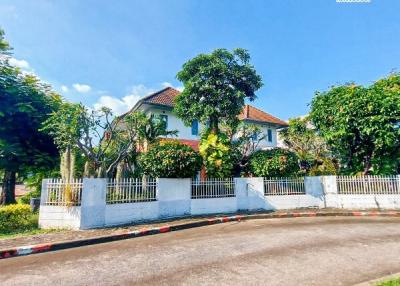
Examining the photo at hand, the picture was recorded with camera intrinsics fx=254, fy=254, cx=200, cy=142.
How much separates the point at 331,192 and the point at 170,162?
350 inches

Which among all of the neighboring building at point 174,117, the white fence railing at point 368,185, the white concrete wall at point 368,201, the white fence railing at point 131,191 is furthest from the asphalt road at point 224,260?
the neighboring building at point 174,117

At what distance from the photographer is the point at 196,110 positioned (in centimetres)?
1338

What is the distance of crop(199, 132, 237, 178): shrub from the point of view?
1269cm

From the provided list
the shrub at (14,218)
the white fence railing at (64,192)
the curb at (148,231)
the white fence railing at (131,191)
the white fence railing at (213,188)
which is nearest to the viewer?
the curb at (148,231)

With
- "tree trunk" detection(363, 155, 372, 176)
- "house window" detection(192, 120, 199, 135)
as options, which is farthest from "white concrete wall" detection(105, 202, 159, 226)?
"tree trunk" detection(363, 155, 372, 176)

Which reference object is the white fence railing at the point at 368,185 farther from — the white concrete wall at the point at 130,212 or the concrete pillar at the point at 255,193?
the white concrete wall at the point at 130,212

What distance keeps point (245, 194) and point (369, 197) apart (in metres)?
6.39

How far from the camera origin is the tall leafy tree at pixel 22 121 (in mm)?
11141

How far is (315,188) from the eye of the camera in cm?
1367

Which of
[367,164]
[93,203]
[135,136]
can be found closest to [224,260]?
[93,203]

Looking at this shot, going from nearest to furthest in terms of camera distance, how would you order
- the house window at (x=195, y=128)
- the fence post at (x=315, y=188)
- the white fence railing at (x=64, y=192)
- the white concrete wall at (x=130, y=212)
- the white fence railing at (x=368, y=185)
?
the white fence railing at (x=64, y=192)
the white concrete wall at (x=130, y=212)
the white fence railing at (x=368, y=185)
the fence post at (x=315, y=188)
the house window at (x=195, y=128)

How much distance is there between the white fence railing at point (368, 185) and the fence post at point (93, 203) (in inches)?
455

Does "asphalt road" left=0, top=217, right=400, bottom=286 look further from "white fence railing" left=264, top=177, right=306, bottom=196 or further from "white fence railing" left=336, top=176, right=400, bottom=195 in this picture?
"white fence railing" left=336, top=176, right=400, bottom=195

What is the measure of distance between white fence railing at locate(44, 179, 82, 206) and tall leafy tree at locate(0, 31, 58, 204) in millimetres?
3818
